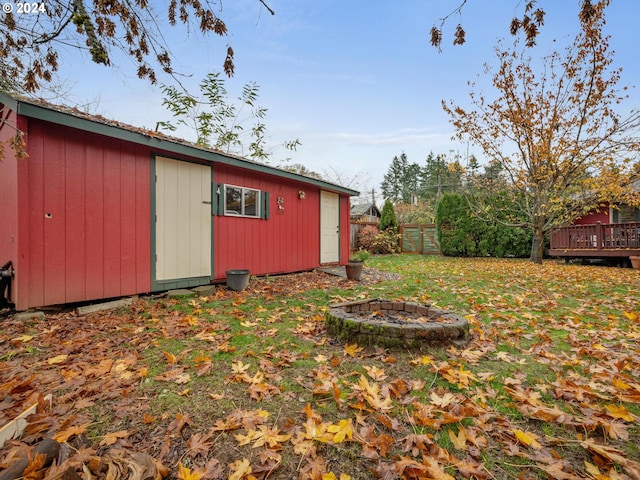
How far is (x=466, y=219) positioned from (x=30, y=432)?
14097 millimetres

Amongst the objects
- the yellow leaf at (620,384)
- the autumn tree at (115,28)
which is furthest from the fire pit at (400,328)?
the autumn tree at (115,28)

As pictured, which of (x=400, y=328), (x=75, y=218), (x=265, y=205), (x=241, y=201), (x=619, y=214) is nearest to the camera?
(x=400, y=328)

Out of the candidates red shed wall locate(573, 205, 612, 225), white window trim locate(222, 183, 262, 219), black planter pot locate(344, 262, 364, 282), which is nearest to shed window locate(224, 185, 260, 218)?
white window trim locate(222, 183, 262, 219)

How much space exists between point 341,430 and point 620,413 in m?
1.62

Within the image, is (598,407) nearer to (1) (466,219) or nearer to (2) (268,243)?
(2) (268,243)

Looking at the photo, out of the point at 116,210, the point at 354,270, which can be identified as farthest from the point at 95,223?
the point at 354,270

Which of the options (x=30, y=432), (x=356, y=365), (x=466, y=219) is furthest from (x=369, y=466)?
(x=466, y=219)

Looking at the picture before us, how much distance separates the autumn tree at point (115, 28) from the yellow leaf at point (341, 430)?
3.22 m

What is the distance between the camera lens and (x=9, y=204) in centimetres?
405

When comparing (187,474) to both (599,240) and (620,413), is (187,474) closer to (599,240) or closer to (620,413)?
(620,413)

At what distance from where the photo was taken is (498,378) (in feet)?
7.53

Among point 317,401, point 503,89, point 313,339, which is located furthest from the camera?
point 503,89

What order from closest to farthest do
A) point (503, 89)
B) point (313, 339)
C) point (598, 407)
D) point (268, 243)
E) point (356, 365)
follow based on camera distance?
point (598, 407) < point (356, 365) < point (313, 339) < point (268, 243) < point (503, 89)

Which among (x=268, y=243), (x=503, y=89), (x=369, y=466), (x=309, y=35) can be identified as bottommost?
(x=369, y=466)
